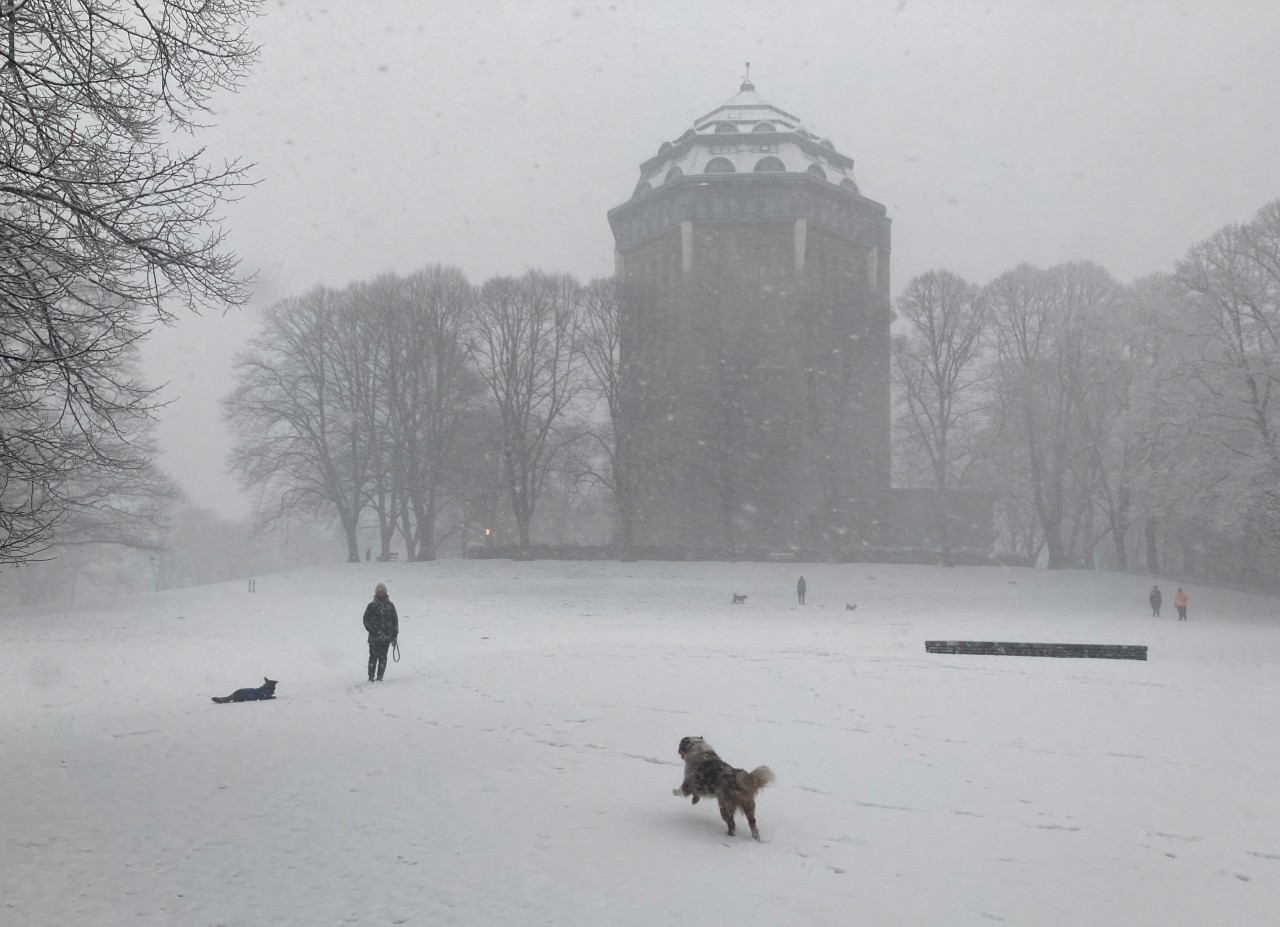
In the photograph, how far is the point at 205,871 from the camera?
261 inches

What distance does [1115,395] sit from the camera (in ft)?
145

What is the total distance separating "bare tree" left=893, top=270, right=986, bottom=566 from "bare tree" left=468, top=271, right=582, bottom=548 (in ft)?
56.3

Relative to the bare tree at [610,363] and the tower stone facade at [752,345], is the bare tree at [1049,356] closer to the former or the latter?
the tower stone facade at [752,345]

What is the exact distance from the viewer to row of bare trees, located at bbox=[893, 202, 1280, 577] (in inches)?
1282

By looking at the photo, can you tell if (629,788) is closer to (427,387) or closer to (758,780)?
(758,780)

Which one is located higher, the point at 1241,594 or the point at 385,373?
the point at 385,373

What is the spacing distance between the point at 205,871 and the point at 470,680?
8.42m

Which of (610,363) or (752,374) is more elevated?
(610,363)

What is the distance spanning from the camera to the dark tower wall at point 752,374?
4672cm

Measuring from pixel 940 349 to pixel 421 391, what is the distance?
2613 centimetres

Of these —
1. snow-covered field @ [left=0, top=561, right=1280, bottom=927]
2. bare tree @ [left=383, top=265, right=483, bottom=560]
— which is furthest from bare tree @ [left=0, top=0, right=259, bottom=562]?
bare tree @ [left=383, top=265, right=483, bottom=560]

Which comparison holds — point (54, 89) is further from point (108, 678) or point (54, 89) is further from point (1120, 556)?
point (1120, 556)

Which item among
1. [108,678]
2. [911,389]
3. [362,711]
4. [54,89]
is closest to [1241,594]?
[911,389]

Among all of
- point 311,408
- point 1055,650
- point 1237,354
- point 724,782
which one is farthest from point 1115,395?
point 724,782
